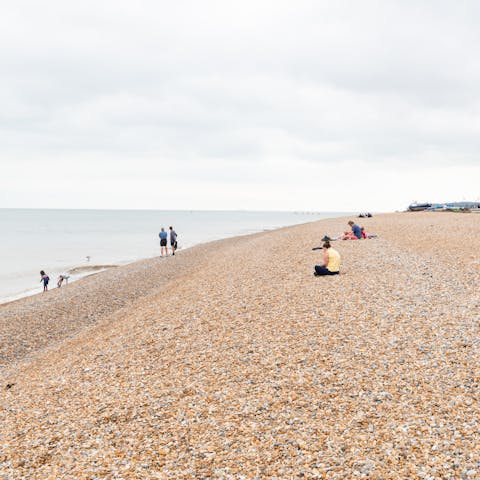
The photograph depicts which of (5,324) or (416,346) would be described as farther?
(5,324)

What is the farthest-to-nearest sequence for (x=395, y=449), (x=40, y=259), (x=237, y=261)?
(x=40, y=259)
(x=237, y=261)
(x=395, y=449)

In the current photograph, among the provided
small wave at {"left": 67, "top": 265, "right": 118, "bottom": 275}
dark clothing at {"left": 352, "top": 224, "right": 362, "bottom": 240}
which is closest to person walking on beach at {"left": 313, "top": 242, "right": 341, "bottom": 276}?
dark clothing at {"left": 352, "top": 224, "right": 362, "bottom": 240}

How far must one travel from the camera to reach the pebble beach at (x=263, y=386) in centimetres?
547

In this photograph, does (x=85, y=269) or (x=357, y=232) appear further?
(x=85, y=269)

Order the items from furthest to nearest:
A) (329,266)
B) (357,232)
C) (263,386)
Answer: (357,232) < (329,266) < (263,386)

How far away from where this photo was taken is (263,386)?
288 inches

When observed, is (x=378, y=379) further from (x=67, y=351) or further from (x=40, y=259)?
(x=40, y=259)

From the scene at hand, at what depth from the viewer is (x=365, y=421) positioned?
6016 mm

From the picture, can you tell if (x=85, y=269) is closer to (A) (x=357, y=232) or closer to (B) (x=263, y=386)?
(A) (x=357, y=232)

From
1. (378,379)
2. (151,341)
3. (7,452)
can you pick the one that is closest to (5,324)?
(151,341)

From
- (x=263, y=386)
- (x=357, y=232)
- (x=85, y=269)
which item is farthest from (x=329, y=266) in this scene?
(x=85, y=269)

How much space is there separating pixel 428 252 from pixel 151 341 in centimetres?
1475

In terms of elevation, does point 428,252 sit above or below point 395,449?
above

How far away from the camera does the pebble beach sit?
547 centimetres
